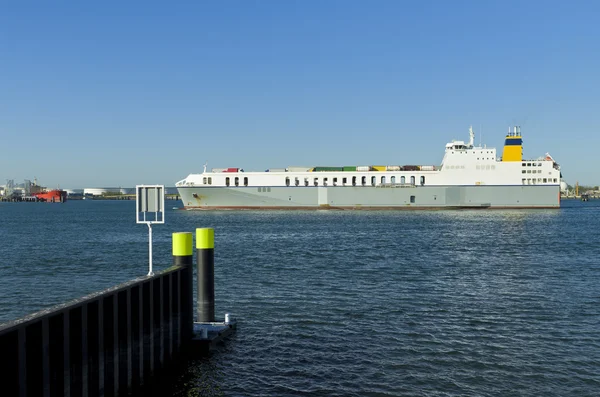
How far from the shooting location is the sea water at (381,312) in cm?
1169

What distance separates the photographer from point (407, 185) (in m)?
92.6

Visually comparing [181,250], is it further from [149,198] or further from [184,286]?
[149,198]

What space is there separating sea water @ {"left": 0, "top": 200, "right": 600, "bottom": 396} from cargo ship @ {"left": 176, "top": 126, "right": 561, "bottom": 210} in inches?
2113

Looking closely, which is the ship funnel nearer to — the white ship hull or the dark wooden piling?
the white ship hull

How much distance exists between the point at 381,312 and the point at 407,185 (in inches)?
3022

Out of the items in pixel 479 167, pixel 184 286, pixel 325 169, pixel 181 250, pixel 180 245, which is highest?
pixel 325 169

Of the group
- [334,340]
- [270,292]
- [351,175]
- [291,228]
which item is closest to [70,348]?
[334,340]

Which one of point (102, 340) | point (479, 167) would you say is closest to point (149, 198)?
point (102, 340)

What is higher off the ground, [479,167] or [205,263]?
[479,167]

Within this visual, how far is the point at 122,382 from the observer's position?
30.8ft

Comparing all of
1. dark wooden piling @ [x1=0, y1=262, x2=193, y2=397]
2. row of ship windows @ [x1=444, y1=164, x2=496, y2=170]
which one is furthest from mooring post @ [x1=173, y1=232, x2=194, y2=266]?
row of ship windows @ [x1=444, y1=164, x2=496, y2=170]

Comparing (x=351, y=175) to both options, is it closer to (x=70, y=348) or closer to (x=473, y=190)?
(x=473, y=190)

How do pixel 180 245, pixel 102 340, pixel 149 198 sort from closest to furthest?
pixel 102 340 → pixel 180 245 → pixel 149 198

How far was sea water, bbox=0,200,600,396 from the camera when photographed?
1169cm
